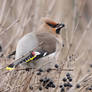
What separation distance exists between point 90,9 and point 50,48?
5053 mm

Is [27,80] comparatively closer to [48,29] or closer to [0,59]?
[0,59]

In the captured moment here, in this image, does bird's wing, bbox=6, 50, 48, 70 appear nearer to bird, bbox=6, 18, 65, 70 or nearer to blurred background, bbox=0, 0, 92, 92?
bird, bbox=6, 18, 65, 70

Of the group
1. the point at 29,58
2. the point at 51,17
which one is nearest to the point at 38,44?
the point at 29,58

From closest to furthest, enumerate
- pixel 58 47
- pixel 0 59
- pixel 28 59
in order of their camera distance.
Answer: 1. pixel 28 59
2. pixel 0 59
3. pixel 58 47

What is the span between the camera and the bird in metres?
4.09

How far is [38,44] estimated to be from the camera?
4398 mm

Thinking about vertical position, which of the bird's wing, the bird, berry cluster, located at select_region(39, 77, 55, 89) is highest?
the bird

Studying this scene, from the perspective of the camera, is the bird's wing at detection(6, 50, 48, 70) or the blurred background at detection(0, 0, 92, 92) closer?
the bird's wing at detection(6, 50, 48, 70)

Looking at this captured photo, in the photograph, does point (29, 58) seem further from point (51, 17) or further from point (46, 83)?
point (51, 17)

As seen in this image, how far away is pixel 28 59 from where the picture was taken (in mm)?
4086

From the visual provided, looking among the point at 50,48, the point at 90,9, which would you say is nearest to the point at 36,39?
the point at 50,48

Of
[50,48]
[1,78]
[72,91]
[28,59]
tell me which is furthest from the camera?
[50,48]

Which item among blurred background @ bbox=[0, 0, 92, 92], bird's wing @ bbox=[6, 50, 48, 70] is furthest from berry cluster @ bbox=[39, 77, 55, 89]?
bird's wing @ bbox=[6, 50, 48, 70]

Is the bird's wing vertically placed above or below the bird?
below
